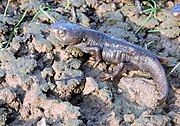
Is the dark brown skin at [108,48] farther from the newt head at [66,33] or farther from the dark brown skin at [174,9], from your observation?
the dark brown skin at [174,9]

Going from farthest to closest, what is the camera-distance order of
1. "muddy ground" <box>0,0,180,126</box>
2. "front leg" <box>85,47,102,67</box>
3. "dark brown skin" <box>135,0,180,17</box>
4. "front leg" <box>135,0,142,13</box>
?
1. "front leg" <box>135,0,142,13</box>
2. "dark brown skin" <box>135,0,180,17</box>
3. "front leg" <box>85,47,102,67</box>
4. "muddy ground" <box>0,0,180,126</box>

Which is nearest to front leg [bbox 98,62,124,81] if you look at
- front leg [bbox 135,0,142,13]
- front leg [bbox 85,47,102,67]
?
front leg [bbox 85,47,102,67]

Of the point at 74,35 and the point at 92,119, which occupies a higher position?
the point at 74,35

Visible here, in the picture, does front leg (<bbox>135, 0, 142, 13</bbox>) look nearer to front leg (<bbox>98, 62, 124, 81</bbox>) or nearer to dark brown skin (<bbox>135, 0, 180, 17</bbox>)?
dark brown skin (<bbox>135, 0, 180, 17</bbox>)

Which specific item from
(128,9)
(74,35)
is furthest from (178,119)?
(128,9)

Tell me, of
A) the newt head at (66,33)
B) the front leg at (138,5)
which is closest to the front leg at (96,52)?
the newt head at (66,33)

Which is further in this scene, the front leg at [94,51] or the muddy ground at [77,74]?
the front leg at [94,51]

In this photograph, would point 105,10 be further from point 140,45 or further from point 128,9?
point 140,45
